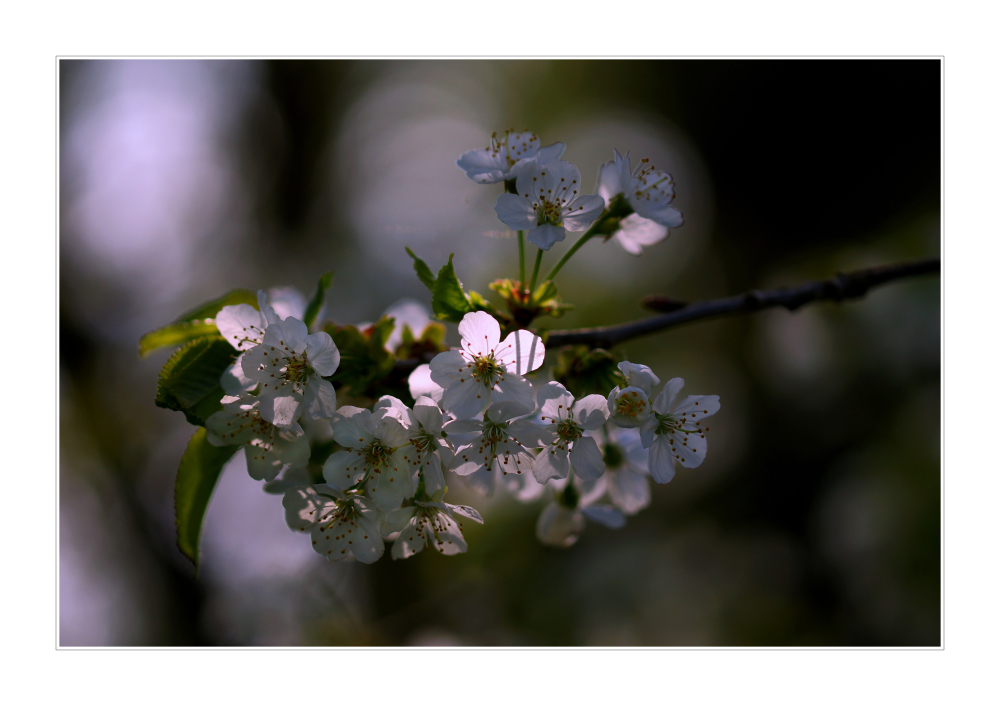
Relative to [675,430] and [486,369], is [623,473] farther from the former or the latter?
[486,369]

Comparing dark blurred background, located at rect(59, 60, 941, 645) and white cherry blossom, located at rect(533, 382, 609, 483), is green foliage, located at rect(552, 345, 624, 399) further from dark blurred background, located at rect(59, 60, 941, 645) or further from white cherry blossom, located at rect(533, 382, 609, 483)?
dark blurred background, located at rect(59, 60, 941, 645)

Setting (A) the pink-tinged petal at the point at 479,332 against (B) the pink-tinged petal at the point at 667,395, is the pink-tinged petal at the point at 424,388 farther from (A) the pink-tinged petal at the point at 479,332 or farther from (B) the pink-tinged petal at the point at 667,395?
(B) the pink-tinged petal at the point at 667,395

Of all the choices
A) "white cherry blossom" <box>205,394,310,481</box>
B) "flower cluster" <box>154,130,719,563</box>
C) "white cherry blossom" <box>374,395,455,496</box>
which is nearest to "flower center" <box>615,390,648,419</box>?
"flower cluster" <box>154,130,719,563</box>

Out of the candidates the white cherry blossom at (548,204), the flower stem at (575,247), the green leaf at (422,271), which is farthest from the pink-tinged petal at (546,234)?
the green leaf at (422,271)

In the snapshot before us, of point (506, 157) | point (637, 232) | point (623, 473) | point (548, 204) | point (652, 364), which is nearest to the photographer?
point (548, 204)

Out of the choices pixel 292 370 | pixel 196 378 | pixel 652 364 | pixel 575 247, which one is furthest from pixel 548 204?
pixel 652 364
